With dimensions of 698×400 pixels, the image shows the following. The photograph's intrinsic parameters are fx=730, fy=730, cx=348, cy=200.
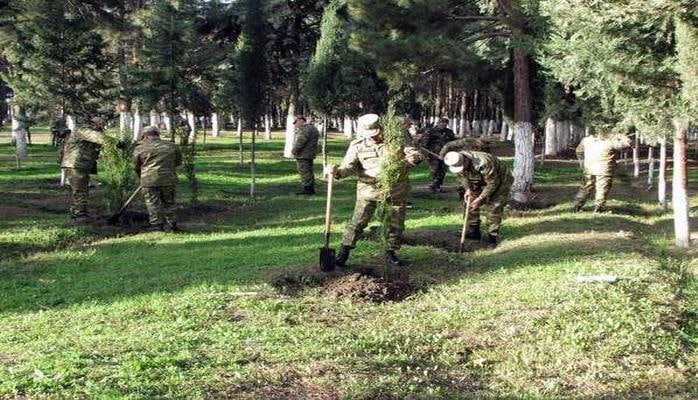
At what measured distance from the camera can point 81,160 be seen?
46.9 feet

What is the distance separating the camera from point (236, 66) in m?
18.7

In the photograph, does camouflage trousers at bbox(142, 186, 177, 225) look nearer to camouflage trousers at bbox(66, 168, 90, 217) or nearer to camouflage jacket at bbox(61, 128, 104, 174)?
camouflage trousers at bbox(66, 168, 90, 217)

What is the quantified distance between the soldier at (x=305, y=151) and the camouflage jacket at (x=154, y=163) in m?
5.06

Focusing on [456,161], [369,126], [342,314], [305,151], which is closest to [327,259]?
[342,314]

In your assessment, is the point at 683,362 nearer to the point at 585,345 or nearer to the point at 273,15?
the point at 585,345

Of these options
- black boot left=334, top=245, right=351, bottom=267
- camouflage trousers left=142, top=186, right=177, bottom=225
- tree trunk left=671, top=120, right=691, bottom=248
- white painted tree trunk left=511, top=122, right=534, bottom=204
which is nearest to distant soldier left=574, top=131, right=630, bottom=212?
white painted tree trunk left=511, top=122, right=534, bottom=204

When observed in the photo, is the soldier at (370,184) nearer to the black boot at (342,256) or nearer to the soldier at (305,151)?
the black boot at (342,256)

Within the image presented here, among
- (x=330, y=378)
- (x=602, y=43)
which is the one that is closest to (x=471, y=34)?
(x=602, y=43)

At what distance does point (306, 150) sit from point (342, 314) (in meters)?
10.7

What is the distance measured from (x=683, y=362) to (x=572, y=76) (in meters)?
5.28

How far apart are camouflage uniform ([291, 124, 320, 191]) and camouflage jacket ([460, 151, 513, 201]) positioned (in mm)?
7224

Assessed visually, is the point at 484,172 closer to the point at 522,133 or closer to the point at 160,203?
the point at 522,133

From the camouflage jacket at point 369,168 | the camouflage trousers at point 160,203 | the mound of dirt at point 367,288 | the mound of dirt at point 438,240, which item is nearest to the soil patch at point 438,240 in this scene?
the mound of dirt at point 438,240

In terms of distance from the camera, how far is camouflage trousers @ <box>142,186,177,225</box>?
13.1 meters
